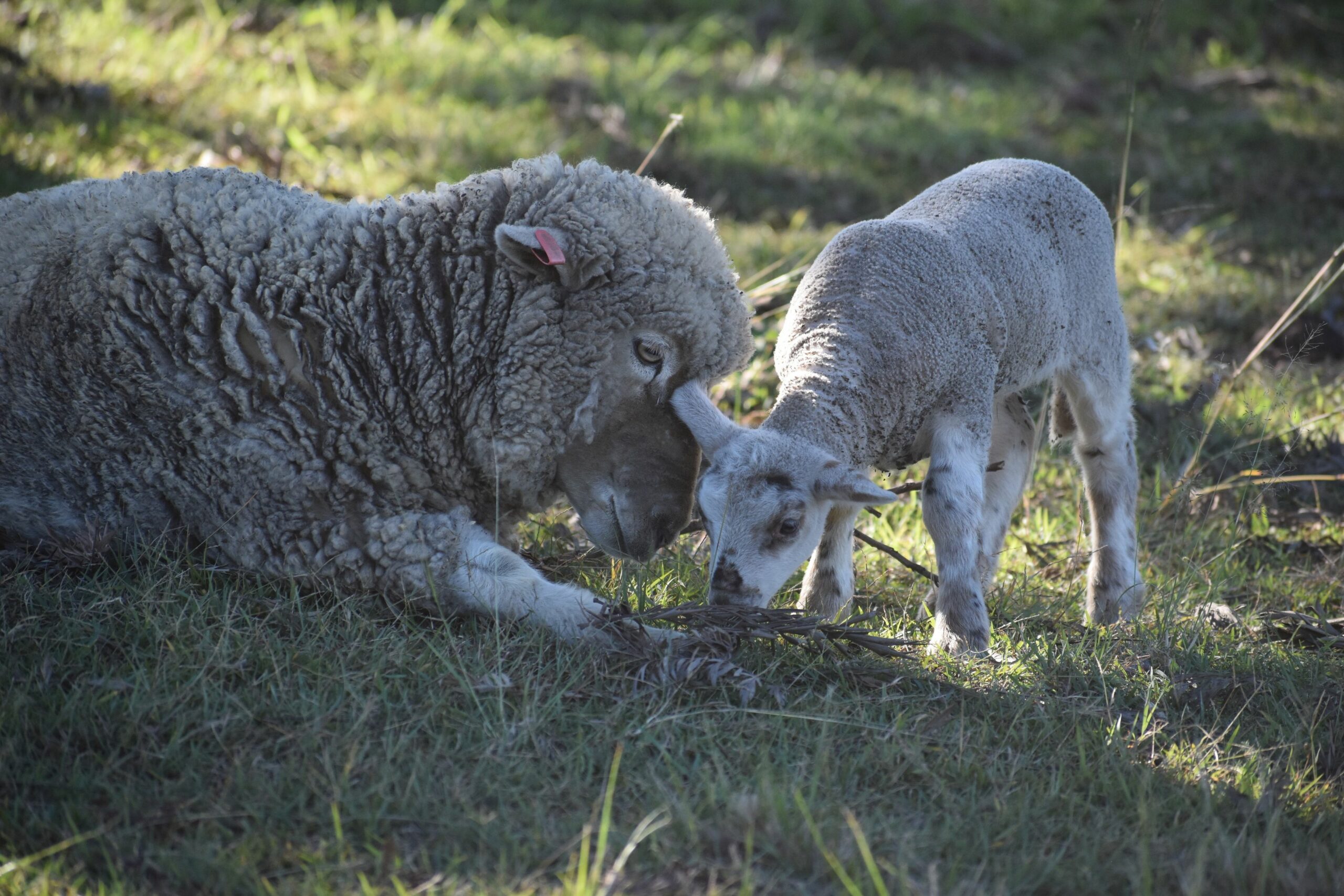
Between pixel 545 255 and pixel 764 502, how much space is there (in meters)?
0.89

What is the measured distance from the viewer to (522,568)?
325 centimetres

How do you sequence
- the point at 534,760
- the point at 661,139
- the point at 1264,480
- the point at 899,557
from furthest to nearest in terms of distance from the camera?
1. the point at 661,139
2. the point at 1264,480
3. the point at 899,557
4. the point at 534,760

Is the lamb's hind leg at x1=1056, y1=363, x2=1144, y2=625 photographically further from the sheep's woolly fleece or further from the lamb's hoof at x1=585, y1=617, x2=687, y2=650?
the lamb's hoof at x1=585, y1=617, x2=687, y2=650

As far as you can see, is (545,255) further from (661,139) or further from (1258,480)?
(1258,480)

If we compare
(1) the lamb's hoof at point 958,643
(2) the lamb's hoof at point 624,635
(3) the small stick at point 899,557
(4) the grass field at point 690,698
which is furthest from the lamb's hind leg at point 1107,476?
(2) the lamb's hoof at point 624,635

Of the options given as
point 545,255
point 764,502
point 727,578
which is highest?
point 545,255

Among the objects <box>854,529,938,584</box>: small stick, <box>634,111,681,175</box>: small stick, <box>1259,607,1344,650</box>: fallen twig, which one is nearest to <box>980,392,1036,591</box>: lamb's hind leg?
<box>854,529,938,584</box>: small stick

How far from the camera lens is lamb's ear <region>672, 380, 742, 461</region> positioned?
3.20 metres

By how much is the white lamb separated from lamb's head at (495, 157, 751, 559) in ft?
0.55

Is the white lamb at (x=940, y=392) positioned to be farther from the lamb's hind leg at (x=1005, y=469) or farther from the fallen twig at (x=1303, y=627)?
the fallen twig at (x=1303, y=627)

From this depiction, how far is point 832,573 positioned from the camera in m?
3.64

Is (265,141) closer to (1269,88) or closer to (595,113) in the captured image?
(595,113)

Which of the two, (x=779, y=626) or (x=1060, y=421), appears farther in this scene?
(x=1060, y=421)

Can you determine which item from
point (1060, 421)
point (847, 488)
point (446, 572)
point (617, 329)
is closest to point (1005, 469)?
point (1060, 421)
